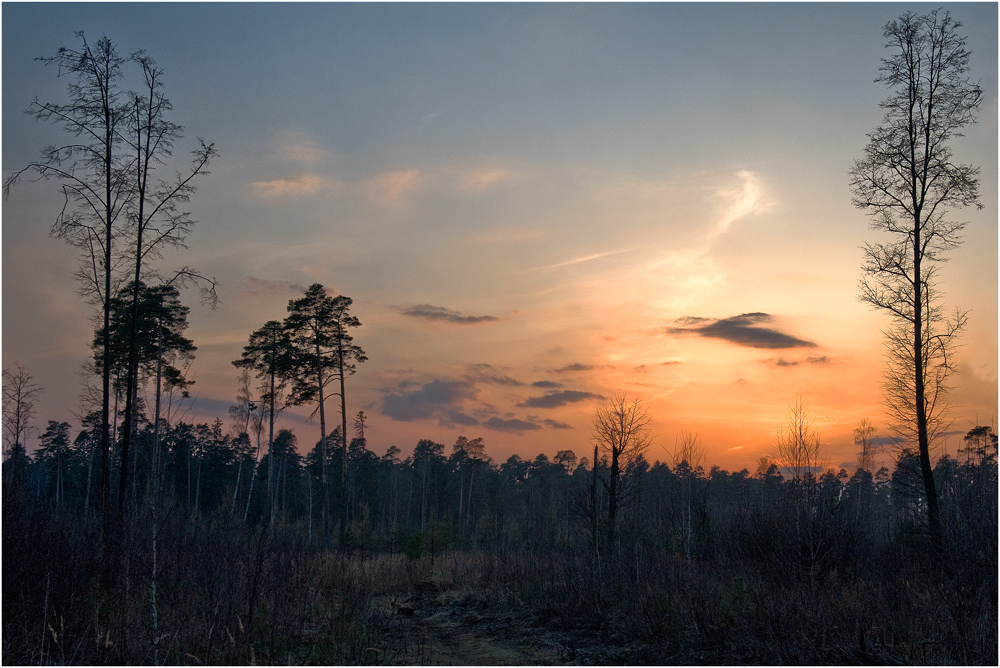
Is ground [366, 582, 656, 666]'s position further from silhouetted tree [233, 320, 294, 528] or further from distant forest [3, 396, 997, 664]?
silhouetted tree [233, 320, 294, 528]

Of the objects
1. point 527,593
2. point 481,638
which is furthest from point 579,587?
point 481,638

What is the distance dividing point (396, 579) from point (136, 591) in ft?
38.6

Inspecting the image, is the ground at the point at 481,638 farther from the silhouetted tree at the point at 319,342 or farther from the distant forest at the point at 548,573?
the silhouetted tree at the point at 319,342

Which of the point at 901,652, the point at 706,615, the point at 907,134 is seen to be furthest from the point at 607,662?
the point at 907,134

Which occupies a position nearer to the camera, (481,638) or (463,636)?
(481,638)

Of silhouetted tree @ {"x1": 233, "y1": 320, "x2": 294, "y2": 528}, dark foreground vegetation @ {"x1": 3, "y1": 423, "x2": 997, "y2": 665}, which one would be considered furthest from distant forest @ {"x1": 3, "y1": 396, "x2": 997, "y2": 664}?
silhouetted tree @ {"x1": 233, "y1": 320, "x2": 294, "y2": 528}

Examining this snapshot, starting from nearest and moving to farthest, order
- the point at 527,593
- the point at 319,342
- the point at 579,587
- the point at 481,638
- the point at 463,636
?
the point at 481,638, the point at 463,636, the point at 579,587, the point at 527,593, the point at 319,342

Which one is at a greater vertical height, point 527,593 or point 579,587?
point 579,587

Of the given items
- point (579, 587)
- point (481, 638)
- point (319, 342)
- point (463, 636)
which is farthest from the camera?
point (319, 342)

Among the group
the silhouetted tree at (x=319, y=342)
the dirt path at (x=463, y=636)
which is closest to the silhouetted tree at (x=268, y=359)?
the silhouetted tree at (x=319, y=342)

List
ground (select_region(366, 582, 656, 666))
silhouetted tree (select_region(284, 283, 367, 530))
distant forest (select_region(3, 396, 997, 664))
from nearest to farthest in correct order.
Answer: distant forest (select_region(3, 396, 997, 664)) < ground (select_region(366, 582, 656, 666)) < silhouetted tree (select_region(284, 283, 367, 530))

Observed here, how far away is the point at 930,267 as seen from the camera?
18.4 m

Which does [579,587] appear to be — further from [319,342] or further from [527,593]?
[319,342]

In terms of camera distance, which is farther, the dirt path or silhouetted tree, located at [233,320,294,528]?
silhouetted tree, located at [233,320,294,528]
